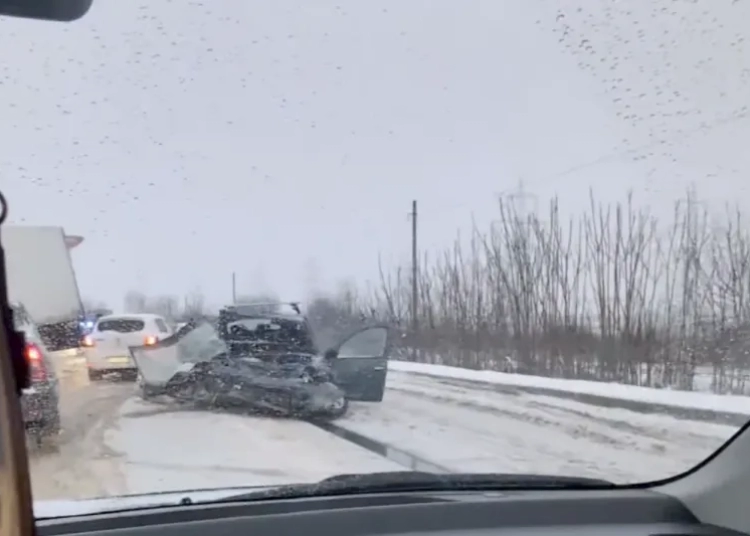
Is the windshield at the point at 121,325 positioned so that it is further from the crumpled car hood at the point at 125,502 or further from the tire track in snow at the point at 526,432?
the tire track in snow at the point at 526,432

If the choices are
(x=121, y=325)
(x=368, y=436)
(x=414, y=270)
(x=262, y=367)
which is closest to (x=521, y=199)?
(x=414, y=270)

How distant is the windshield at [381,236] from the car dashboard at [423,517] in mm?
142

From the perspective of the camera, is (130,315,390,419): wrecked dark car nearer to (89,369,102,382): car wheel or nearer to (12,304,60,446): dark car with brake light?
(89,369,102,382): car wheel

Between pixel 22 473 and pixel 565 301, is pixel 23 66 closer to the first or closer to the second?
pixel 22 473

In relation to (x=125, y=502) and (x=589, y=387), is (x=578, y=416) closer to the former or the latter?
(x=589, y=387)

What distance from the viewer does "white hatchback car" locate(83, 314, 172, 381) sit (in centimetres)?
330

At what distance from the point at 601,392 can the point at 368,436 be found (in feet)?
3.25

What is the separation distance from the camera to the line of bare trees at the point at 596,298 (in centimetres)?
381

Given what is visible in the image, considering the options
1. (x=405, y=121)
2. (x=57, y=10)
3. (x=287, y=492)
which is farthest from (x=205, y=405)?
(x=57, y=10)

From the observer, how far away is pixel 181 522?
3.20 meters

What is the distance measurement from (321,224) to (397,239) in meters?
0.32

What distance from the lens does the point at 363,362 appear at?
145 inches

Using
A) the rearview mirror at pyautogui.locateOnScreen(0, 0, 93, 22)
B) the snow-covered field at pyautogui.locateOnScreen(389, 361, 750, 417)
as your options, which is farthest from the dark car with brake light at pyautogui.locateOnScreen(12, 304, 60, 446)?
the snow-covered field at pyautogui.locateOnScreen(389, 361, 750, 417)

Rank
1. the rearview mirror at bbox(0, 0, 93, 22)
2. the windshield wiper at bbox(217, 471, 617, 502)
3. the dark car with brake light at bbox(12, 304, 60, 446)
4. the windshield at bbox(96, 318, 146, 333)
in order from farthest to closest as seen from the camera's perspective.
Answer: the windshield wiper at bbox(217, 471, 617, 502) → the windshield at bbox(96, 318, 146, 333) → the dark car with brake light at bbox(12, 304, 60, 446) → the rearview mirror at bbox(0, 0, 93, 22)
